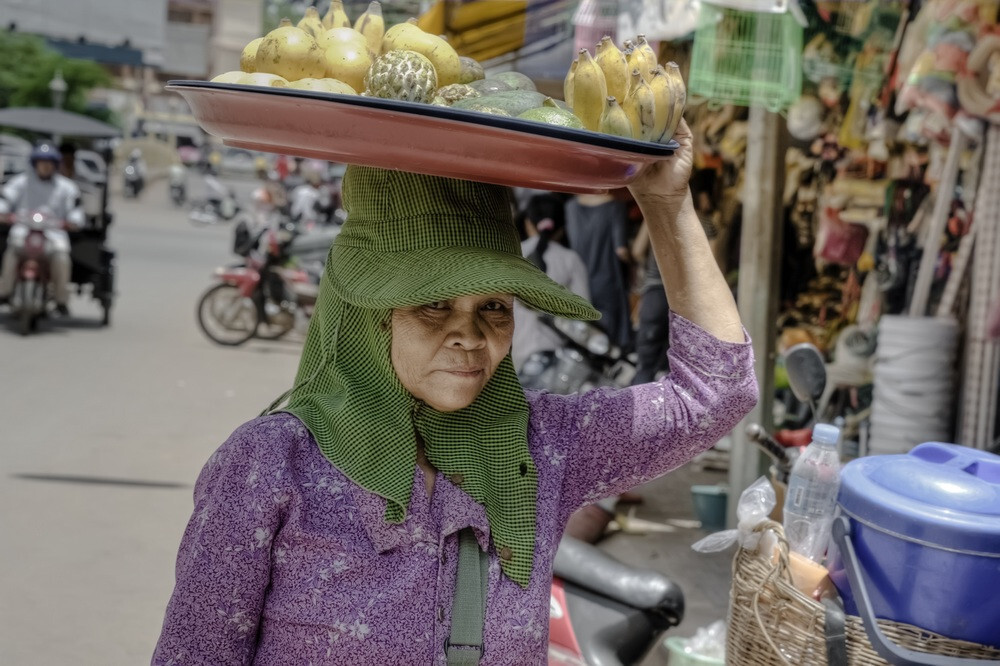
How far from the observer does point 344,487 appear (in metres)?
1.52

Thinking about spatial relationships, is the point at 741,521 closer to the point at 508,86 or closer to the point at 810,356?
the point at 810,356

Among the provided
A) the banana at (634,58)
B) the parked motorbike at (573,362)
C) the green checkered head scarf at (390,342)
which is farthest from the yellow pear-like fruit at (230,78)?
the parked motorbike at (573,362)

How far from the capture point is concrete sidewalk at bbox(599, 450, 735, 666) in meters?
4.46

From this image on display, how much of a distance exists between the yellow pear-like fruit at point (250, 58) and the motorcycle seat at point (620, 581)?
1891 millimetres

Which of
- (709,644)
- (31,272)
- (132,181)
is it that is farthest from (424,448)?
(132,181)

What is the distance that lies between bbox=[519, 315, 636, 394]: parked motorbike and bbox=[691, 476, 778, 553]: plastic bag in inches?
144

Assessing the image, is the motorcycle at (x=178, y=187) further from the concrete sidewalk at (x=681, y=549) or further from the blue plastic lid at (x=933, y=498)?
the blue plastic lid at (x=933, y=498)

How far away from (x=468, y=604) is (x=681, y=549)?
3984 millimetres

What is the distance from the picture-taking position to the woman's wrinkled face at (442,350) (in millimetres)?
1569

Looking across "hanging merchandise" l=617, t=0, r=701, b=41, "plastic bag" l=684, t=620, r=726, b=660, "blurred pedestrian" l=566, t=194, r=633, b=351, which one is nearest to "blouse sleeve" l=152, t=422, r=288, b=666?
"plastic bag" l=684, t=620, r=726, b=660

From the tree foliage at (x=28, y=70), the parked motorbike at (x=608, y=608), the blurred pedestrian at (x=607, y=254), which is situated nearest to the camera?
the parked motorbike at (x=608, y=608)

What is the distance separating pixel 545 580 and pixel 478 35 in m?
5.82

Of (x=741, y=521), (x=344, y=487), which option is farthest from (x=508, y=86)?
(x=741, y=521)

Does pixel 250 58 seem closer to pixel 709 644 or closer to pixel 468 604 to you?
pixel 468 604
